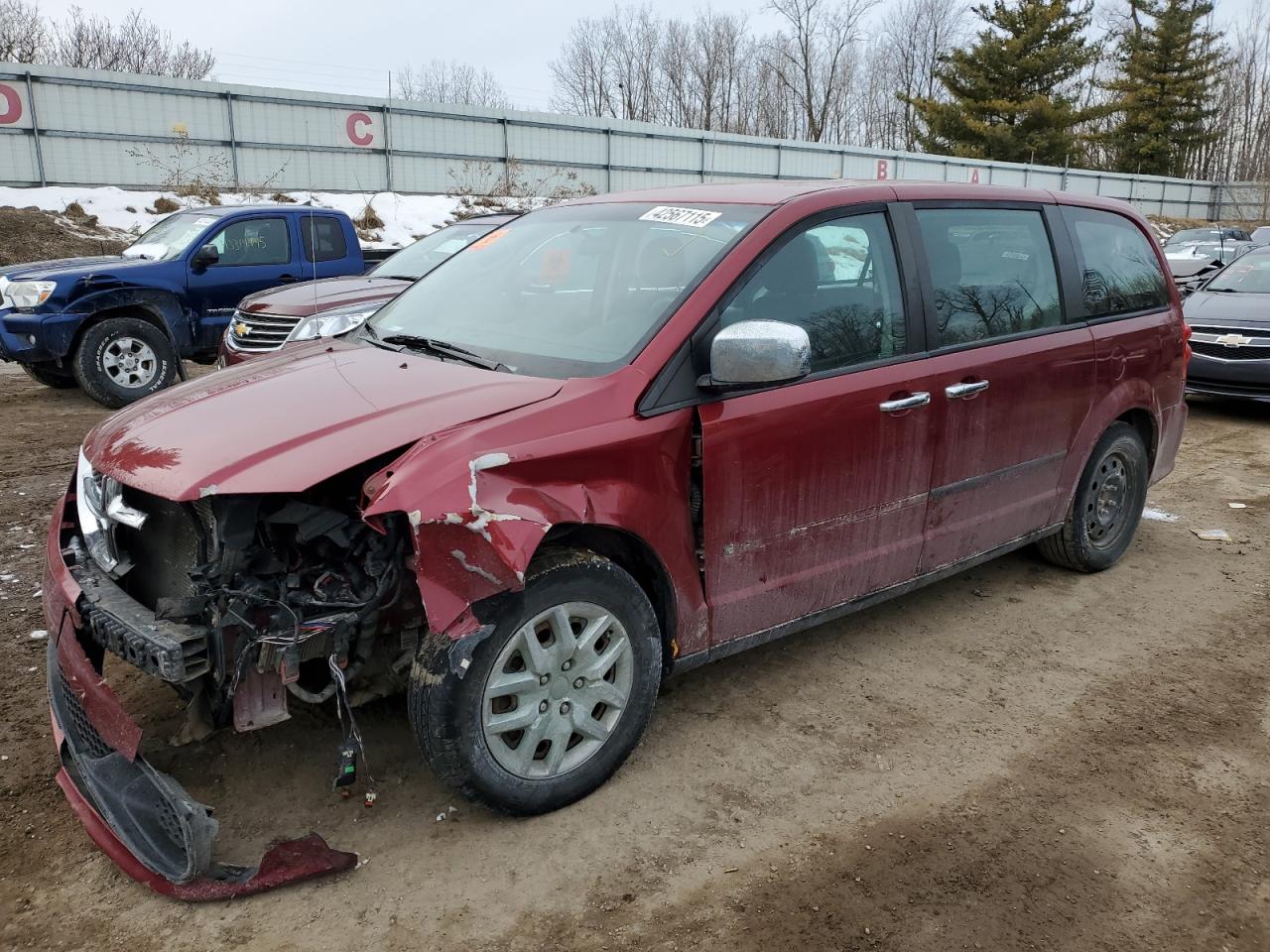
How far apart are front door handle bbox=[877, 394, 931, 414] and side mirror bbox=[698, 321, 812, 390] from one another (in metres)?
0.65

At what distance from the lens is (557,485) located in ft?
9.12

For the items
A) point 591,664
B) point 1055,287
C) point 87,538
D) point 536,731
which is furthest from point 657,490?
point 1055,287

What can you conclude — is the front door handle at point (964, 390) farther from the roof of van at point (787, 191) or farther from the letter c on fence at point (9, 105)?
the letter c on fence at point (9, 105)

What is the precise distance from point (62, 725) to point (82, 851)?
354mm

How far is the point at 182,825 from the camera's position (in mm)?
2490

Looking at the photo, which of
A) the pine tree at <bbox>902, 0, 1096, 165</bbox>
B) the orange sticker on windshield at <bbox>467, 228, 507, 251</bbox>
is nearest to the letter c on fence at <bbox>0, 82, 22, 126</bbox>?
the orange sticker on windshield at <bbox>467, 228, 507, 251</bbox>

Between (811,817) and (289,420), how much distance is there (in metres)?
1.95

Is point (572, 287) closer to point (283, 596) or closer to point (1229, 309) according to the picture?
point (283, 596)

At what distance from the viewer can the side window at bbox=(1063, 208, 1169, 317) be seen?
4570mm

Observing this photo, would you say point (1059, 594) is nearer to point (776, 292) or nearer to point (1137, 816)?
point (1137, 816)

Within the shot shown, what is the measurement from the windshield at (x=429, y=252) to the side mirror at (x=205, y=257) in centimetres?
174

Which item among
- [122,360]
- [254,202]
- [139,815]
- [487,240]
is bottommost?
[139,815]

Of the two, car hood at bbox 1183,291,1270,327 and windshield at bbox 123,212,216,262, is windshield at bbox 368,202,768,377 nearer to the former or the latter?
windshield at bbox 123,212,216,262

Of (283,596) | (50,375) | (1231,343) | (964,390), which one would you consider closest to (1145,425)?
(964,390)
